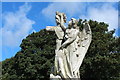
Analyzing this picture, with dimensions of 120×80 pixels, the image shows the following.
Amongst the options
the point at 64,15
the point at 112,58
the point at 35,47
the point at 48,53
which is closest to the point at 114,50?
the point at 112,58

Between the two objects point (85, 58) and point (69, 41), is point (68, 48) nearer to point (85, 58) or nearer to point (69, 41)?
point (69, 41)

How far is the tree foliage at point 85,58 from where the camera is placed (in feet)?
76.3

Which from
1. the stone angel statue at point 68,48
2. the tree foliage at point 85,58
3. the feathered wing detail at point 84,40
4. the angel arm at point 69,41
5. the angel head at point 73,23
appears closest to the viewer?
the stone angel statue at point 68,48

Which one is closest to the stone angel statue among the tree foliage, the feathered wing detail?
the feathered wing detail

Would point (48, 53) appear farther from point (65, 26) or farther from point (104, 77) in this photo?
point (65, 26)

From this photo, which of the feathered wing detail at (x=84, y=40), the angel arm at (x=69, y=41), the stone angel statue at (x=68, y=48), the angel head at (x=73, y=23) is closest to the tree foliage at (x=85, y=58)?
the feathered wing detail at (x=84, y=40)

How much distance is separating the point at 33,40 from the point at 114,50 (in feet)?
32.5

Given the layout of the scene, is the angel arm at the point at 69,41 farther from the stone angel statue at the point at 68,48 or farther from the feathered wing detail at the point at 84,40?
the feathered wing detail at the point at 84,40

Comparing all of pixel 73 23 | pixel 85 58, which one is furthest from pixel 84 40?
pixel 85 58

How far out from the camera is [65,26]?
1048 cm

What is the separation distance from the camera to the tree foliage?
23.2m

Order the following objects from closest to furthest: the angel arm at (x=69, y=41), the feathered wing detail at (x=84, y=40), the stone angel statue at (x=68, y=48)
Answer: the stone angel statue at (x=68, y=48)
the angel arm at (x=69, y=41)
the feathered wing detail at (x=84, y=40)

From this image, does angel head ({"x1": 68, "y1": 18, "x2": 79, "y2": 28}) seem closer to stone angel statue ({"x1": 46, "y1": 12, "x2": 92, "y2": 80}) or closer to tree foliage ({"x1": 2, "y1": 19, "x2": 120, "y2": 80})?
stone angel statue ({"x1": 46, "y1": 12, "x2": 92, "y2": 80})

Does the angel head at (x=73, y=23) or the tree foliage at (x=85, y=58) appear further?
the tree foliage at (x=85, y=58)
